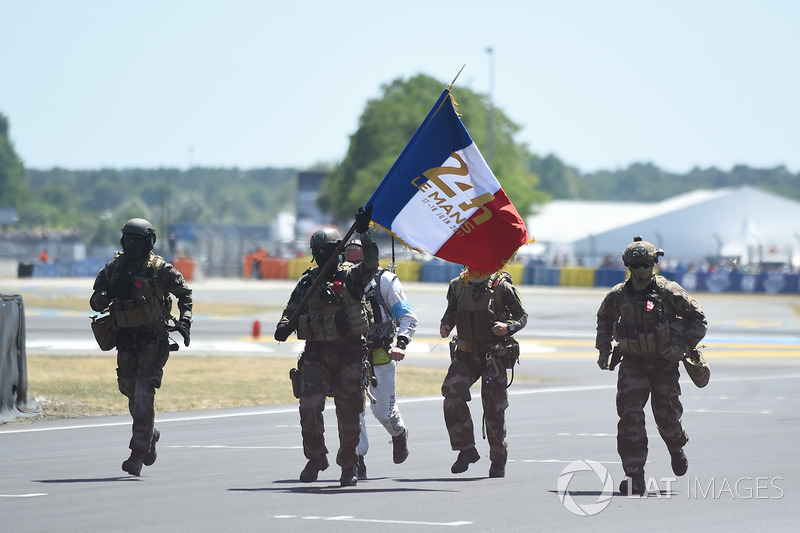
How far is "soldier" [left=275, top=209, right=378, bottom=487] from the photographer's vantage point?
948 cm

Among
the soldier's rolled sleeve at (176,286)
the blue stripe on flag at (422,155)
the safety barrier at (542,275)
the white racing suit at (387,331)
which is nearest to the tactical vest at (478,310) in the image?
the white racing suit at (387,331)

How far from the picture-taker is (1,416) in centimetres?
1440

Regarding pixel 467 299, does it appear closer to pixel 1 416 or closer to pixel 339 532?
pixel 339 532

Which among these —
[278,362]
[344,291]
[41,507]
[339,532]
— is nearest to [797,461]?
[344,291]

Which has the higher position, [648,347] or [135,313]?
[135,313]

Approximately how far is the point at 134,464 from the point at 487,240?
10.4ft

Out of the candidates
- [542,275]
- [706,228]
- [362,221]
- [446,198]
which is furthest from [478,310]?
[706,228]

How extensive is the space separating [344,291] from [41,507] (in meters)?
2.53

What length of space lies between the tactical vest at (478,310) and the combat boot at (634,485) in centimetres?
163

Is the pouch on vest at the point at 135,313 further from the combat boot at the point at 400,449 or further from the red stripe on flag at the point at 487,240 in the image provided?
the red stripe on flag at the point at 487,240

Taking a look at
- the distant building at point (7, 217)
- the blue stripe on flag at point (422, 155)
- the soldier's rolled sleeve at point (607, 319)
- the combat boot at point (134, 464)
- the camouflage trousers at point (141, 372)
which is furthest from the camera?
the distant building at point (7, 217)

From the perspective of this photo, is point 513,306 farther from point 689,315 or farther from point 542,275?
point 542,275

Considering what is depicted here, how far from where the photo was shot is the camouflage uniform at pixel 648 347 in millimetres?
9383

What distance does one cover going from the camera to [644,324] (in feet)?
30.9
